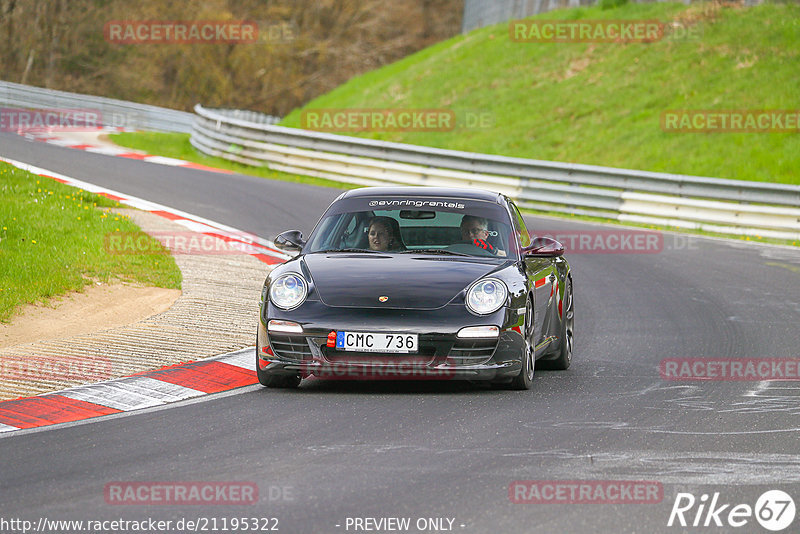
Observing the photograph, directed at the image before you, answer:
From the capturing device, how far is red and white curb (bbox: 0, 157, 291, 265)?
14844 mm

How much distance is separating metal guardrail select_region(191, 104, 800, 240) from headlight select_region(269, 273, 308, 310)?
13.8 meters

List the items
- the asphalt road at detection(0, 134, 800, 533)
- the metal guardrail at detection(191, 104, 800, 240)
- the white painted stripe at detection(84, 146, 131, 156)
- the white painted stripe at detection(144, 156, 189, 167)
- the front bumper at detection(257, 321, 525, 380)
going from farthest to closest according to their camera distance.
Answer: the white painted stripe at detection(84, 146, 131, 156) < the white painted stripe at detection(144, 156, 189, 167) < the metal guardrail at detection(191, 104, 800, 240) < the front bumper at detection(257, 321, 525, 380) < the asphalt road at detection(0, 134, 800, 533)

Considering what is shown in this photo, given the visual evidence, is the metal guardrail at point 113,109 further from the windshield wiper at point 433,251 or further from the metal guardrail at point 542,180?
the windshield wiper at point 433,251

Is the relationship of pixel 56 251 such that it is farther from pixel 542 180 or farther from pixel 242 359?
pixel 542 180

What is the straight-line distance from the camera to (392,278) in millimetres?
7844

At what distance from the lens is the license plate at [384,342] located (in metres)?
7.47

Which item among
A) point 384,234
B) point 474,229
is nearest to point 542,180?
point 474,229

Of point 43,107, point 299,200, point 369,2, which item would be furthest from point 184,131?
point 369,2

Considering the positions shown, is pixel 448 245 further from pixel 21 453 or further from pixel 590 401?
pixel 21 453

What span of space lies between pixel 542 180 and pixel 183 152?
1007 cm

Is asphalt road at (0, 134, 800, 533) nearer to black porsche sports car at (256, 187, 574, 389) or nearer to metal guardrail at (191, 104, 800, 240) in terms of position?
black porsche sports car at (256, 187, 574, 389)

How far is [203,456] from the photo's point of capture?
234 inches

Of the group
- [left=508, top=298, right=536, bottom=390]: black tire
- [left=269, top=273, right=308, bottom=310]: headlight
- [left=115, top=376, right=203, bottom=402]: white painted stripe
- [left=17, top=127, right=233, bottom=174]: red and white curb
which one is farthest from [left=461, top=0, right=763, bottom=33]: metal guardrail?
[left=115, top=376, right=203, bottom=402]: white painted stripe

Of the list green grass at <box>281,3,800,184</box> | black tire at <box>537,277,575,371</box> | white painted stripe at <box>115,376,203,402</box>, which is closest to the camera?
white painted stripe at <box>115,376,203,402</box>
